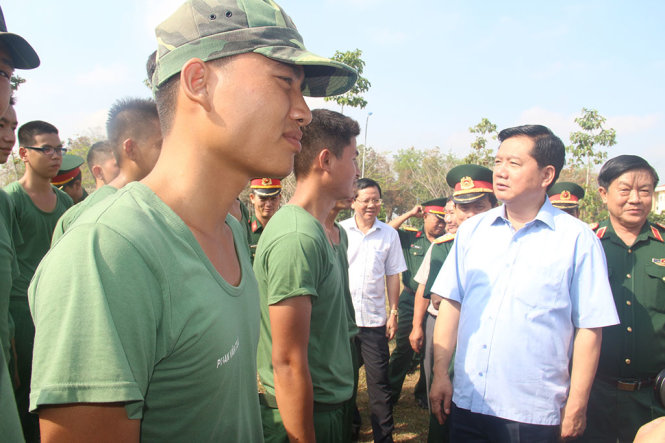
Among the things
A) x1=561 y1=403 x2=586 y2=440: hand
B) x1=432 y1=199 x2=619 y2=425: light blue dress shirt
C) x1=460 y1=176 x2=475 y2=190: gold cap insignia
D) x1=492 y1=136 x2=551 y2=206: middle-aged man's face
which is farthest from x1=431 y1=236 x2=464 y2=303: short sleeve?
x1=460 y1=176 x2=475 y2=190: gold cap insignia

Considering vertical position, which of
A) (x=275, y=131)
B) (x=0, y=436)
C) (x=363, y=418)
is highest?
(x=275, y=131)

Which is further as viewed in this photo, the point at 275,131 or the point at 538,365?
the point at 538,365

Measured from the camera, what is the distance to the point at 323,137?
2742 mm

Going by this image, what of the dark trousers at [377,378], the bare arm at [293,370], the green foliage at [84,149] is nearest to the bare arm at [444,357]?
the dark trousers at [377,378]

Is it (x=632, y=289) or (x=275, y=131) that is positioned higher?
(x=275, y=131)

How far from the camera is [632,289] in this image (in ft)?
11.3

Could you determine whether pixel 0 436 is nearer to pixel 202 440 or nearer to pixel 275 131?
pixel 202 440

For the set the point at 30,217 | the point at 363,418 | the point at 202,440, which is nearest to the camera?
the point at 202,440

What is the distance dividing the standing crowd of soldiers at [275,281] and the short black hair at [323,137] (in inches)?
0.5

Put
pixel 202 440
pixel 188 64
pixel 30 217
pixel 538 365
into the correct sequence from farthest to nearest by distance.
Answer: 1. pixel 30 217
2. pixel 538 365
3. pixel 188 64
4. pixel 202 440

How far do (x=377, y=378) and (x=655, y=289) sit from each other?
275 cm

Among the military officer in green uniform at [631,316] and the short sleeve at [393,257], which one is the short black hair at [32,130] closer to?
the short sleeve at [393,257]

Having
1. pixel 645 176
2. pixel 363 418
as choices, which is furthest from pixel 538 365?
pixel 363 418

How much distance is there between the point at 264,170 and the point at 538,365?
2.27 m
